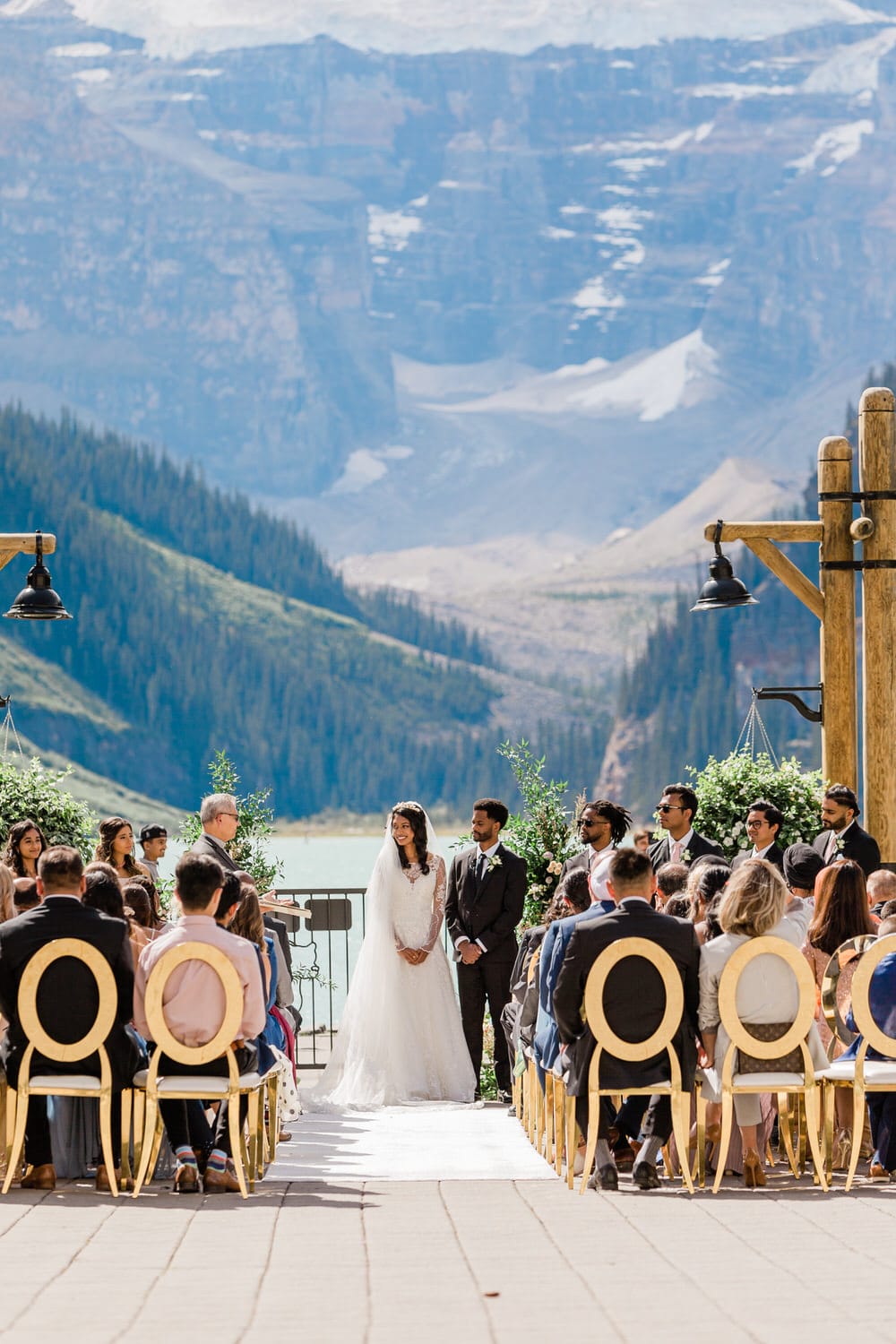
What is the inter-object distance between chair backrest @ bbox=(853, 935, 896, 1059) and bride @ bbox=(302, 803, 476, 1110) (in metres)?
4.29

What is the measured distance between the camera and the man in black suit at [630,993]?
7.30 meters

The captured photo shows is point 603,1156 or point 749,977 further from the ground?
point 749,977

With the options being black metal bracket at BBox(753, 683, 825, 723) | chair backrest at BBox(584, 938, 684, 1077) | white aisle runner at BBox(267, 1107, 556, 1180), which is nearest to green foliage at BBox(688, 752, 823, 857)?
black metal bracket at BBox(753, 683, 825, 723)

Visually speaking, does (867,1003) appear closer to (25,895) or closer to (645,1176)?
(645,1176)

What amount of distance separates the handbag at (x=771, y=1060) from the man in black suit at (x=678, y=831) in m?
3.00

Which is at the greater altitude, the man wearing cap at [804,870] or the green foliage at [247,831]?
the green foliage at [247,831]

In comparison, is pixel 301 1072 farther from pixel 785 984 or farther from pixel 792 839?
pixel 785 984

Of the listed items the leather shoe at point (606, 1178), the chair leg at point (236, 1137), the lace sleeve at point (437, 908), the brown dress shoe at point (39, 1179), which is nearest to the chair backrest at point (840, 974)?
the leather shoe at point (606, 1178)

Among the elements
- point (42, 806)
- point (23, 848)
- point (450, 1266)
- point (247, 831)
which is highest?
point (42, 806)

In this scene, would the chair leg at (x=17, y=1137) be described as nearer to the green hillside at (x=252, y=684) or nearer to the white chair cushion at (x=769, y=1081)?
the white chair cushion at (x=769, y=1081)

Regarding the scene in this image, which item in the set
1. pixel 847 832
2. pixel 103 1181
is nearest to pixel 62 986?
pixel 103 1181

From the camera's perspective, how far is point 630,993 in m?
7.32

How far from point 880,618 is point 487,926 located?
3.49 meters

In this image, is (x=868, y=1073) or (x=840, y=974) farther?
(x=840, y=974)
